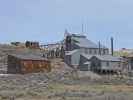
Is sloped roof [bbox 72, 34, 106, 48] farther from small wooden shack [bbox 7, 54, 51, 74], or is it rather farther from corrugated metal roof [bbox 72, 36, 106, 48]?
small wooden shack [bbox 7, 54, 51, 74]

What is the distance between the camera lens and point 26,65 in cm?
7544

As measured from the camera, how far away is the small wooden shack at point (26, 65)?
75.6m

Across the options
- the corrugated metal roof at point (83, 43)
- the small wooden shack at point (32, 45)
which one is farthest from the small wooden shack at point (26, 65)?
the corrugated metal roof at point (83, 43)

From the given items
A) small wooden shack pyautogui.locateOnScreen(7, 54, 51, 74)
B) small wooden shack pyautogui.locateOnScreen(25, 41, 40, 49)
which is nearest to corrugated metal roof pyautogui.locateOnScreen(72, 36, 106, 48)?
small wooden shack pyautogui.locateOnScreen(25, 41, 40, 49)

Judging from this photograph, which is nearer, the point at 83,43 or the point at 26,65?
the point at 26,65

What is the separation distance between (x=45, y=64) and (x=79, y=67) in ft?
67.3

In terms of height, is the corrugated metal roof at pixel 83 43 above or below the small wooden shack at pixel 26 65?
above

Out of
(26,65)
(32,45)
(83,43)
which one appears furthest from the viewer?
(83,43)

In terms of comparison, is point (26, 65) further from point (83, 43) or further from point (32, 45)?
point (83, 43)

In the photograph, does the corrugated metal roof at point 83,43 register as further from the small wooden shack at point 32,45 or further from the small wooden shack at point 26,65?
the small wooden shack at point 26,65

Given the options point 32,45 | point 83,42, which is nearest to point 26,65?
point 32,45

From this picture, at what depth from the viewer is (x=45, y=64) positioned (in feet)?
257

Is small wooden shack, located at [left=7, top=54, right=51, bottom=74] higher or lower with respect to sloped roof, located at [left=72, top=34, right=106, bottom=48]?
lower

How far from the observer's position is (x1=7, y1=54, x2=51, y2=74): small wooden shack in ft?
248
